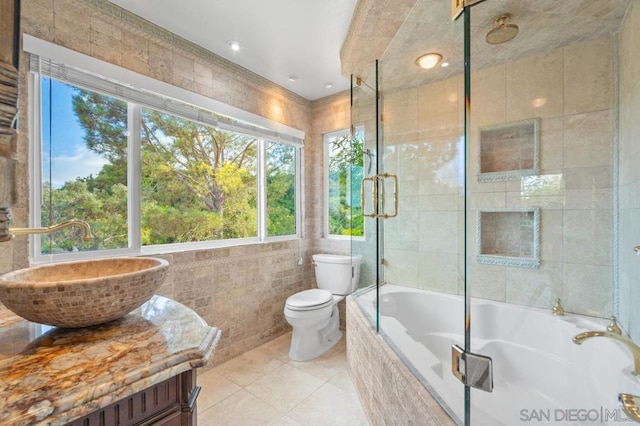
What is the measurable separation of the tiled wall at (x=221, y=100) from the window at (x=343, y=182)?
15 cm

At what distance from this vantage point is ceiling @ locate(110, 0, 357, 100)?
1.74m

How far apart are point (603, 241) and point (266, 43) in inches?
100

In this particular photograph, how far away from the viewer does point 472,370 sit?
1243 millimetres

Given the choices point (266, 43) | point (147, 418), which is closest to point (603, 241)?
point (147, 418)

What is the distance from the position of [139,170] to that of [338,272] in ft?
5.99

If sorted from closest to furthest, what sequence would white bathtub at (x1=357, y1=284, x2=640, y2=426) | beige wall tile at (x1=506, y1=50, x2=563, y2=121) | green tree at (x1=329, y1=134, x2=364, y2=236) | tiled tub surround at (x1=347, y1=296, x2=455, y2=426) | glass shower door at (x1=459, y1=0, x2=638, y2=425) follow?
tiled tub surround at (x1=347, y1=296, x2=455, y2=426), white bathtub at (x1=357, y1=284, x2=640, y2=426), glass shower door at (x1=459, y1=0, x2=638, y2=425), beige wall tile at (x1=506, y1=50, x2=563, y2=121), green tree at (x1=329, y1=134, x2=364, y2=236)

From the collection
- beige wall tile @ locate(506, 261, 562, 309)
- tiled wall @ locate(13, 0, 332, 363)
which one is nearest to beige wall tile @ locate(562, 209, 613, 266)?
beige wall tile @ locate(506, 261, 562, 309)

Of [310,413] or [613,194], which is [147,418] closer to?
[310,413]

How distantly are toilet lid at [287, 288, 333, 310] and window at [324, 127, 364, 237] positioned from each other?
604mm

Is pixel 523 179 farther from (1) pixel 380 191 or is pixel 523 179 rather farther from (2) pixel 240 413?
(2) pixel 240 413

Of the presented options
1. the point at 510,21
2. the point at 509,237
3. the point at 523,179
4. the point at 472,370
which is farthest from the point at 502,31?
the point at 472,370

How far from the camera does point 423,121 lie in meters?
2.40

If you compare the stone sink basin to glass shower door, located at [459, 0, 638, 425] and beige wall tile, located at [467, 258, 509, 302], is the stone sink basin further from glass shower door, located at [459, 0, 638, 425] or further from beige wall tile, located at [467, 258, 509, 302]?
beige wall tile, located at [467, 258, 509, 302]

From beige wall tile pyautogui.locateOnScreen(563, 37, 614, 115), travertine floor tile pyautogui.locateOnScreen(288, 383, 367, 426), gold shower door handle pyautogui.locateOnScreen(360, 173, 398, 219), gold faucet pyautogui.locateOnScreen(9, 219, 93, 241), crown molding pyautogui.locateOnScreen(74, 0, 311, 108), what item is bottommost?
travertine floor tile pyautogui.locateOnScreen(288, 383, 367, 426)
